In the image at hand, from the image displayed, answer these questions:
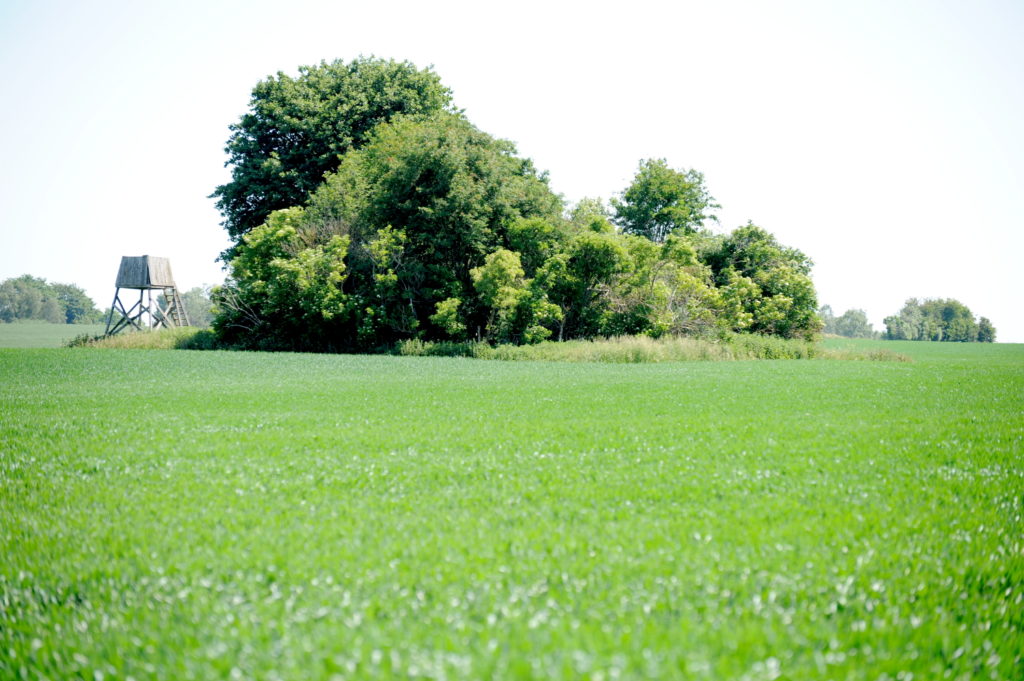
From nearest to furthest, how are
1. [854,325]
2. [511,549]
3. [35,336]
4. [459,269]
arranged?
[511,549]
[459,269]
[35,336]
[854,325]

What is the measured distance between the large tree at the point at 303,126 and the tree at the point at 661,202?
71.7 ft

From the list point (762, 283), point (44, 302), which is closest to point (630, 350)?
point (762, 283)

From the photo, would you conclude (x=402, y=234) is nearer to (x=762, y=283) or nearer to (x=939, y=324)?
(x=762, y=283)

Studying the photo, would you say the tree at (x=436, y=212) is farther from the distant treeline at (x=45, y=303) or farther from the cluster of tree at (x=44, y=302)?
the cluster of tree at (x=44, y=302)

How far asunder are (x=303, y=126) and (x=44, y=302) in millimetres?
108517

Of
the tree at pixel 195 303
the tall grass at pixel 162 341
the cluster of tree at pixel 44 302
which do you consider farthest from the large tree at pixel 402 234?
the tree at pixel 195 303

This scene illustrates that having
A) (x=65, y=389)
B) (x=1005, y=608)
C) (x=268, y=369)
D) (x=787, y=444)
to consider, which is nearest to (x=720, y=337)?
(x=268, y=369)

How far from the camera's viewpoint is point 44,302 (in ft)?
404

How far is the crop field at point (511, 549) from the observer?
365 centimetres

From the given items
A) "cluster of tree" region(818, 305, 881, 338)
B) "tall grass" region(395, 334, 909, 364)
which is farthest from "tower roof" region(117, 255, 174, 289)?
"cluster of tree" region(818, 305, 881, 338)

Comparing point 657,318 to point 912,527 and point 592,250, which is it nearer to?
point 592,250

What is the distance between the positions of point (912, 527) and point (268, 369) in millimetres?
23250

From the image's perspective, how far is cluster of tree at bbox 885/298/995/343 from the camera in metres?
116

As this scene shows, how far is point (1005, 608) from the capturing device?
173 inches
